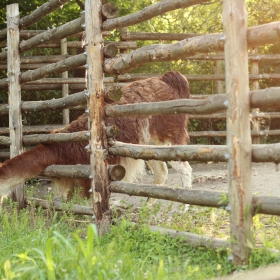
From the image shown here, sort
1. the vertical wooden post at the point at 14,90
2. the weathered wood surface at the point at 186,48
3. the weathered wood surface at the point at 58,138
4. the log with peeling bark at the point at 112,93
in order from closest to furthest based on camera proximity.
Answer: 1. the weathered wood surface at the point at 186,48
2. the log with peeling bark at the point at 112,93
3. the weathered wood surface at the point at 58,138
4. the vertical wooden post at the point at 14,90

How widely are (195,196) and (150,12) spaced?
153cm

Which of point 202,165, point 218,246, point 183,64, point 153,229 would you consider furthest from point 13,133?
point 183,64

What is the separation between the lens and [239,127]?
3.25m

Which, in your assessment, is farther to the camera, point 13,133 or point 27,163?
point 13,133

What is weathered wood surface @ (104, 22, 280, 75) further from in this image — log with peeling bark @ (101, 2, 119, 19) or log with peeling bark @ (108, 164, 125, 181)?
log with peeling bark @ (108, 164, 125, 181)

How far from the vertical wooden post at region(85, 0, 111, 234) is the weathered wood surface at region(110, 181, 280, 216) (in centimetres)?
12

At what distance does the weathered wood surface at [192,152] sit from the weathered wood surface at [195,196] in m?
0.23

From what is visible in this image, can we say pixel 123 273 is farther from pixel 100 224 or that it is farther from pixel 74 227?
pixel 74 227

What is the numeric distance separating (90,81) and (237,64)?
1657 mm

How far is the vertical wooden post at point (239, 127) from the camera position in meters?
3.26

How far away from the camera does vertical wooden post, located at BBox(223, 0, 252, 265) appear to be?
3.26 meters

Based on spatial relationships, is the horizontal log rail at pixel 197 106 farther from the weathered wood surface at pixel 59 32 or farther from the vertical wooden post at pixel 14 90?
the vertical wooden post at pixel 14 90

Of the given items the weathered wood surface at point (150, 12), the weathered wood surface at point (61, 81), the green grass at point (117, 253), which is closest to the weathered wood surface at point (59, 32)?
the weathered wood surface at point (150, 12)

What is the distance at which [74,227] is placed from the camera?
480 centimetres
